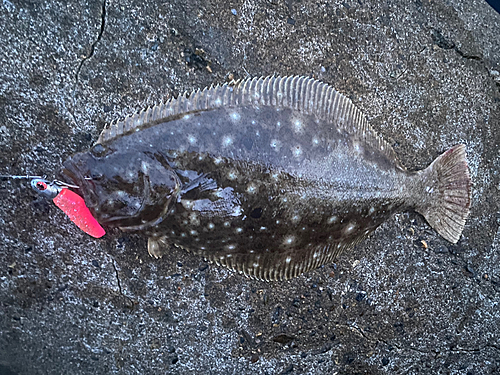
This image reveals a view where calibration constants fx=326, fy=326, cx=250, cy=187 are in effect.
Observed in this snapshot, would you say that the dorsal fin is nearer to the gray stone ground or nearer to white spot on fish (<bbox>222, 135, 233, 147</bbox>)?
white spot on fish (<bbox>222, 135, 233, 147</bbox>)

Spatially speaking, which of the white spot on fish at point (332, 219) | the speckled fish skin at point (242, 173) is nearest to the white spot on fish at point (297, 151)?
the speckled fish skin at point (242, 173)

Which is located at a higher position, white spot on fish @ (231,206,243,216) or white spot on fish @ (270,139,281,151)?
white spot on fish @ (270,139,281,151)

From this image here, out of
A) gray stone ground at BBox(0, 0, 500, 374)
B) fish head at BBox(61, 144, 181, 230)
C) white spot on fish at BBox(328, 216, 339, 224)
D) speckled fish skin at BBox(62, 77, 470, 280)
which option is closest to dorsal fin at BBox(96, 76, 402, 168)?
speckled fish skin at BBox(62, 77, 470, 280)

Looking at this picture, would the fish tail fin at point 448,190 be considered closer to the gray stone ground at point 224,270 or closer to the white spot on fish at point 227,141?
the gray stone ground at point 224,270

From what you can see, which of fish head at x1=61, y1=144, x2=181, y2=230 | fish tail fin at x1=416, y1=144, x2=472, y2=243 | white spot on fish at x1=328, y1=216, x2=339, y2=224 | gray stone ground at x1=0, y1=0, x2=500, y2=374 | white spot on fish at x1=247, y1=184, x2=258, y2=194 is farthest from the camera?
fish tail fin at x1=416, y1=144, x2=472, y2=243

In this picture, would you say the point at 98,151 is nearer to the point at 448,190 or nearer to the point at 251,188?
the point at 251,188

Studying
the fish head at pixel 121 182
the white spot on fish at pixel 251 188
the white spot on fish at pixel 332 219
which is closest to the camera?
the fish head at pixel 121 182

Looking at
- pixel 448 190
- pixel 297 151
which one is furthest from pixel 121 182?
pixel 448 190

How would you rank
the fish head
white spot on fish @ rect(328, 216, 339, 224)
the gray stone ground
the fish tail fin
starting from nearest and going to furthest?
the fish head, white spot on fish @ rect(328, 216, 339, 224), the gray stone ground, the fish tail fin
